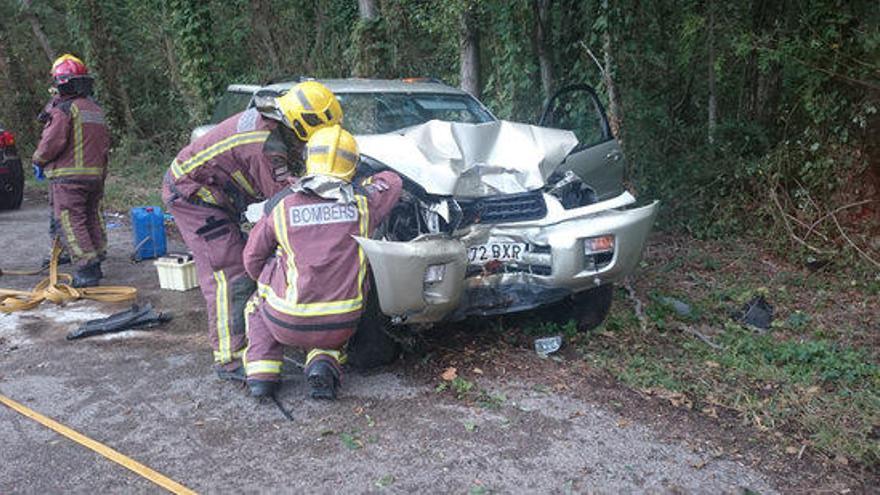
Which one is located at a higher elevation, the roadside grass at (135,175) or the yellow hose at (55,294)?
the yellow hose at (55,294)

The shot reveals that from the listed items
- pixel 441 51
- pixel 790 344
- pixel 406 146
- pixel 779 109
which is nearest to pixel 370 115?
pixel 406 146

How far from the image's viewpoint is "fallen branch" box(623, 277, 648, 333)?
16.4 feet

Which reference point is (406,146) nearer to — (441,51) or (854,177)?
(854,177)

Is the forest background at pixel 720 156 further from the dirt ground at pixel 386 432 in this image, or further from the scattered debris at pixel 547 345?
the dirt ground at pixel 386 432

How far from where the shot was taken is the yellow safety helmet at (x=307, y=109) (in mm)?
3994

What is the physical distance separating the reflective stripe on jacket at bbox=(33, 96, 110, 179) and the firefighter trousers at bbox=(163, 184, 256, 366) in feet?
7.48

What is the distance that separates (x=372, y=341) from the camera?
14.0ft

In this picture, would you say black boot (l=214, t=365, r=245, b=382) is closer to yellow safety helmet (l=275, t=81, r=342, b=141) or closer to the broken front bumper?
the broken front bumper

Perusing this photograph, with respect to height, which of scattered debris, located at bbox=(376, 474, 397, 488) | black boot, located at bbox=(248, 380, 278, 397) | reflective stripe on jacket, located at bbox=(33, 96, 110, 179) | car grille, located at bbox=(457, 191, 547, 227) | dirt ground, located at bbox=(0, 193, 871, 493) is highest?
reflective stripe on jacket, located at bbox=(33, 96, 110, 179)

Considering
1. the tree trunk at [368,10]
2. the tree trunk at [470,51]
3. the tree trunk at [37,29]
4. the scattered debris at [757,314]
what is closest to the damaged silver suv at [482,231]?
the scattered debris at [757,314]

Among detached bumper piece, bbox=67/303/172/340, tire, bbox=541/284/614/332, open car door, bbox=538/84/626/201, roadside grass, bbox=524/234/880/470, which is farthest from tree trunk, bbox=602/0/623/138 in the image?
detached bumper piece, bbox=67/303/172/340

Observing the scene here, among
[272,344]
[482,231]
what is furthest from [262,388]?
[482,231]

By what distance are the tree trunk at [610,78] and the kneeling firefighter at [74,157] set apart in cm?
481

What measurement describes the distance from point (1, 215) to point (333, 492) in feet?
28.1
